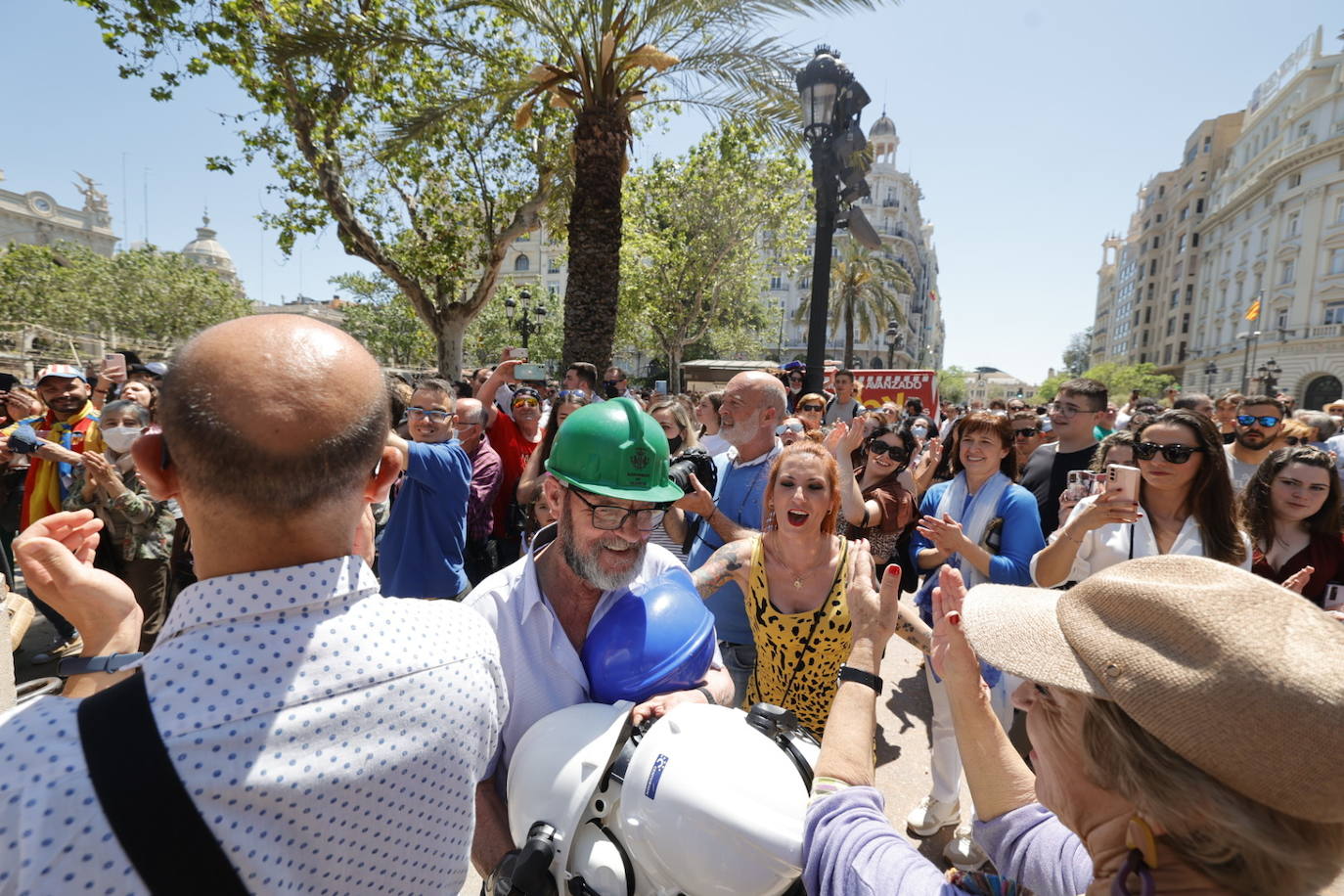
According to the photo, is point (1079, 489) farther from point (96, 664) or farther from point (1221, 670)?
point (96, 664)

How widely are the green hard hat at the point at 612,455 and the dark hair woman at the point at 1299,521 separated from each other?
11.1ft

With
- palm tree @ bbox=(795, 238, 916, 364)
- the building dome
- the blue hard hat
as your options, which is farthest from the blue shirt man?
the building dome

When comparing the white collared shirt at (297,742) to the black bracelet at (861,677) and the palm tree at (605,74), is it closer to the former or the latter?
the black bracelet at (861,677)

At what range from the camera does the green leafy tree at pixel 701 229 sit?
2038 centimetres

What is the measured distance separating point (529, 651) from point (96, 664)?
0.83m

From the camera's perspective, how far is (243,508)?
860 millimetres

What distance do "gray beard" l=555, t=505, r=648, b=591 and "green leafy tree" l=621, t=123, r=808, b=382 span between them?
1803 cm

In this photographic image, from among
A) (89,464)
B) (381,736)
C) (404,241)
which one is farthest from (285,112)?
(381,736)

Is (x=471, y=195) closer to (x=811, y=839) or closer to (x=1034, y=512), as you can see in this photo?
(x=1034, y=512)

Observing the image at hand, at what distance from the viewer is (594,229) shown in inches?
294

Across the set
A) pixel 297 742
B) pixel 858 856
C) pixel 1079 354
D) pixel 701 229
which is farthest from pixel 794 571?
pixel 1079 354

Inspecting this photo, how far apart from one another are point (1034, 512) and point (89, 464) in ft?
17.1

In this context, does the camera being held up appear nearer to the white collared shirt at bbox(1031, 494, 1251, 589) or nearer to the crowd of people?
the crowd of people

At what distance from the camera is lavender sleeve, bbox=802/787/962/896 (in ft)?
3.60
